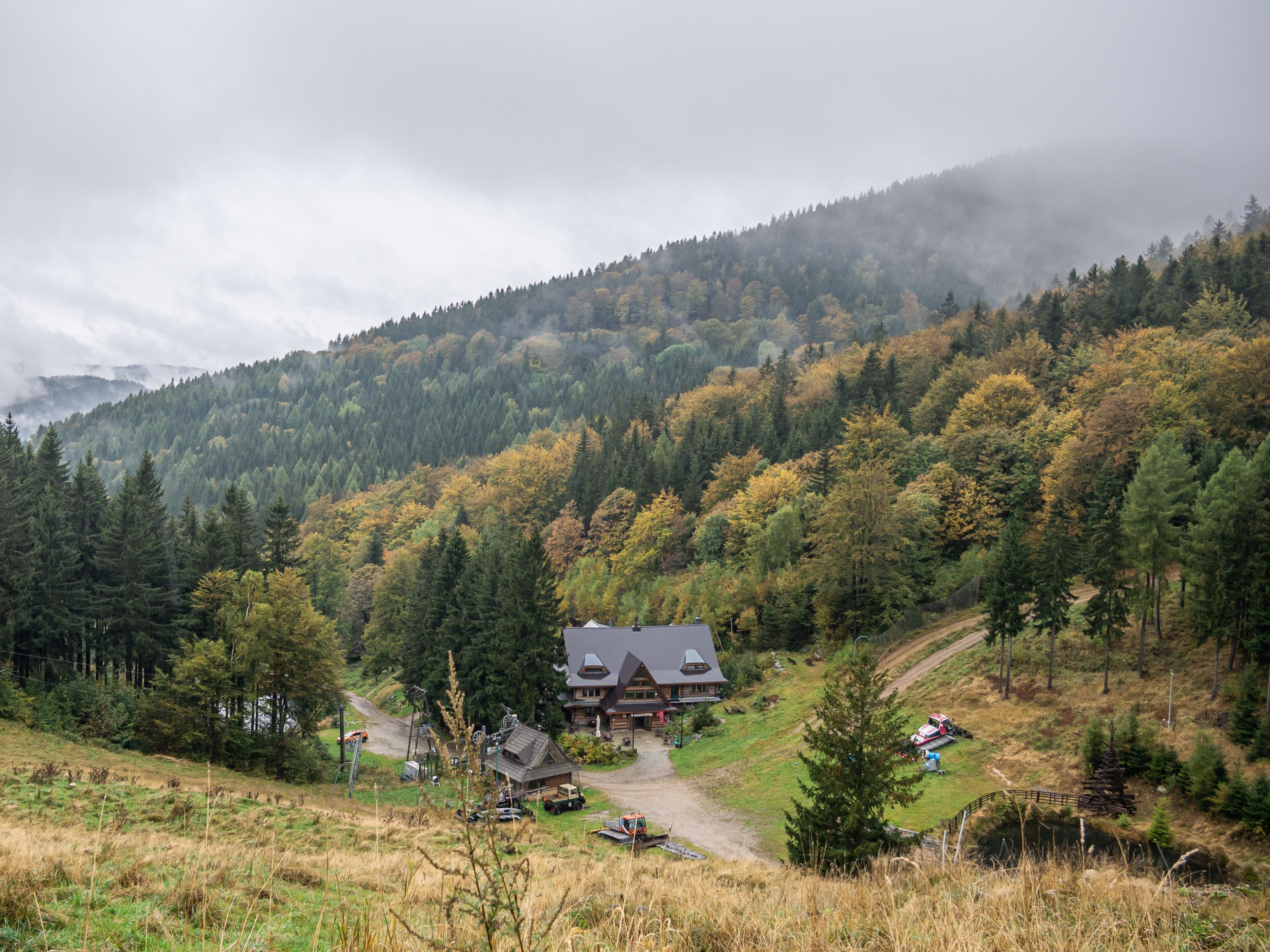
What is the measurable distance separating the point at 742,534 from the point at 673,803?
30.9 meters

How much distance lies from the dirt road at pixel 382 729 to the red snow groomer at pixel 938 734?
1257 inches

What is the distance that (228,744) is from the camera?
114ft

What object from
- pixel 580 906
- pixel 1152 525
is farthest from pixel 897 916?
pixel 1152 525

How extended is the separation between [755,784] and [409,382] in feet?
587

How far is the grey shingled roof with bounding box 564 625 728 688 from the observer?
164ft

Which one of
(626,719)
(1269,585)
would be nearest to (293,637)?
(626,719)

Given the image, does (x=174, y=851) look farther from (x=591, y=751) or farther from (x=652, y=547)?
(x=652, y=547)

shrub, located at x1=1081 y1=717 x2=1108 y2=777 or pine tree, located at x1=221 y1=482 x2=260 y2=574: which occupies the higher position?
pine tree, located at x1=221 y1=482 x2=260 y2=574

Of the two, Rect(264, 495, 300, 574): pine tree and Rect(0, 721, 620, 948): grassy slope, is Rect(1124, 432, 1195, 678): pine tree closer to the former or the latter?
Rect(0, 721, 620, 948): grassy slope

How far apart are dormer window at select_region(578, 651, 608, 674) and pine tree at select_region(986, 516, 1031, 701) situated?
25.8 metres

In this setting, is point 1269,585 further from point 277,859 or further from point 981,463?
point 277,859

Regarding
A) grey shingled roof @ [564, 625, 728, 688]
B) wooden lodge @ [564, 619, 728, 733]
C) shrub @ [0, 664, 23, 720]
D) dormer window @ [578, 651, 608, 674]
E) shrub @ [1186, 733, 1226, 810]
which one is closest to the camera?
shrub @ [1186, 733, 1226, 810]

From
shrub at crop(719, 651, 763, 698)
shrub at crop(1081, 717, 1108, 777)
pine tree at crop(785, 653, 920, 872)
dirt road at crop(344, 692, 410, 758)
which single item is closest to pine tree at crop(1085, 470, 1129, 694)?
shrub at crop(1081, 717, 1108, 777)

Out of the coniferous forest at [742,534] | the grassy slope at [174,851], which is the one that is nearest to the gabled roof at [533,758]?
the grassy slope at [174,851]
